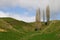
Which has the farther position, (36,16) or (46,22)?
(46,22)

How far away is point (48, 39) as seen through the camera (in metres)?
38.2

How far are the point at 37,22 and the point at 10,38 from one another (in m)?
33.7

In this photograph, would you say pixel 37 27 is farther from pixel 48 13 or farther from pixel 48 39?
pixel 48 39

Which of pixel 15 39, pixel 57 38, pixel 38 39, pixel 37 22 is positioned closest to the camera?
pixel 57 38

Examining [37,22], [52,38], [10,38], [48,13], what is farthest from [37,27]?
[52,38]

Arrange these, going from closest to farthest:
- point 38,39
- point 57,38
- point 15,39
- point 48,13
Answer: point 57,38 → point 38,39 → point 15,39 → point 48,13

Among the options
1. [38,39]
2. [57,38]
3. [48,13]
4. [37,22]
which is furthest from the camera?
[48,13]

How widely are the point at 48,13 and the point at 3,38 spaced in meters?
43.6

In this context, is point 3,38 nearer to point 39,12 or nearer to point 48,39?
point 48,39

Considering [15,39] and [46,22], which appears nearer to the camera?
[15,39]

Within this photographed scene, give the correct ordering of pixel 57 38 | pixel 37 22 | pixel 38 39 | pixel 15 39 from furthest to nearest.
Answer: pixel 37 22, pixel 15 39, pixel 38 39, pixel 57 38

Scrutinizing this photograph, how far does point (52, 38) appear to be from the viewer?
126 feet

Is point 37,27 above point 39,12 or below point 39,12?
below

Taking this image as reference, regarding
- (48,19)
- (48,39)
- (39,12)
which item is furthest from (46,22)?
(48,39)
